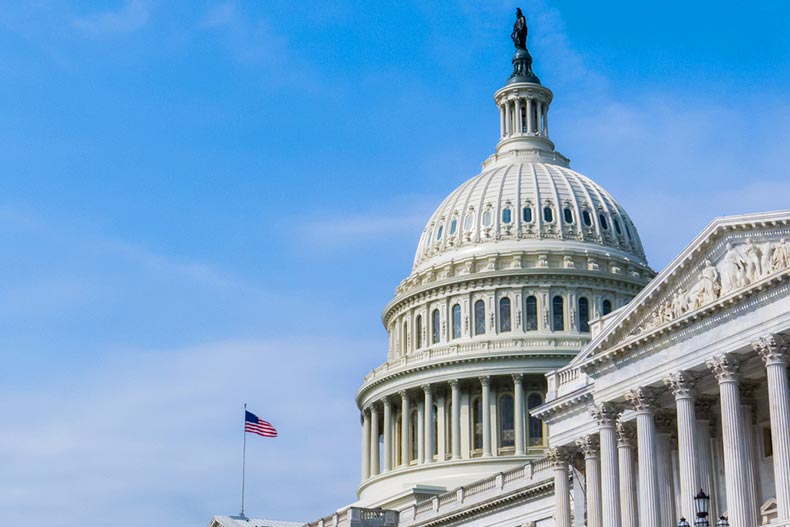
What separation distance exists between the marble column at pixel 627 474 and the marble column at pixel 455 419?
48.8 meters

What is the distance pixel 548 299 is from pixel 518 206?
8478 mm

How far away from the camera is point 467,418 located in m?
106

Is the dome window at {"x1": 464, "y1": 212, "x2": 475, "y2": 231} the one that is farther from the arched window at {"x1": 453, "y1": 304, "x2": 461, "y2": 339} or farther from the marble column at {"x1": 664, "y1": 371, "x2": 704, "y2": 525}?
the marble column at {"x1": 664, "y1": 371, "x2": 704, "y2": 525}

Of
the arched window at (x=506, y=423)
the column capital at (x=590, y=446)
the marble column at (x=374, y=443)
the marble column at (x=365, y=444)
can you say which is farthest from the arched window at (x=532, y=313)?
the column capital at (x=590, y=446)

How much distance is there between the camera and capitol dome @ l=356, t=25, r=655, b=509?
342ft

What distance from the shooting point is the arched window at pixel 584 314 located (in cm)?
10756

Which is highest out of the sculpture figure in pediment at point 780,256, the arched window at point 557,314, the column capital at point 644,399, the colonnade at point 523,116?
the colonnade at point 523,116

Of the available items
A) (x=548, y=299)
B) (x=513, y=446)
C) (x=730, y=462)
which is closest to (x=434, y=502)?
(x=513, y=446)

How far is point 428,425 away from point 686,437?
5715cm

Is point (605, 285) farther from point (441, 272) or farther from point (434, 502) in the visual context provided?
point (434, 502)

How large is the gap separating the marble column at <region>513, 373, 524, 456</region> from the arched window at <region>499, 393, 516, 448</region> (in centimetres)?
107

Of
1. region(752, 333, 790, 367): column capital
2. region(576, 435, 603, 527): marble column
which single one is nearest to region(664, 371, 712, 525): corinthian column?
region(752, 333, 790, 367): column capital

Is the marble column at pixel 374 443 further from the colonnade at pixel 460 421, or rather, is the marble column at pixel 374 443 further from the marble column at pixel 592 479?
the marble column at pixel 592 479

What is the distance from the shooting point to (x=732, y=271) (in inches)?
1973
